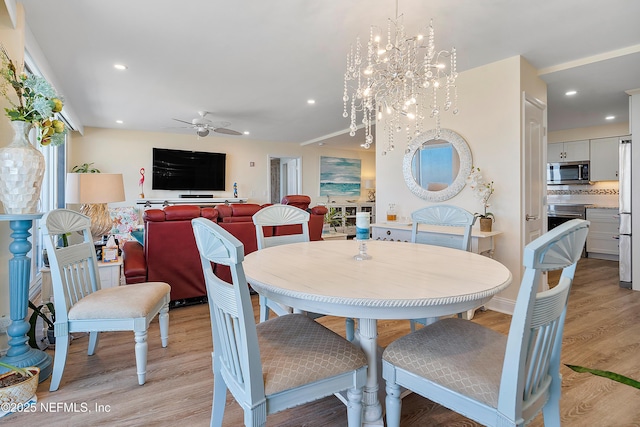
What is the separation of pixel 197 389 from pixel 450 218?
1.91m

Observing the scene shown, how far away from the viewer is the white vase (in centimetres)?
176

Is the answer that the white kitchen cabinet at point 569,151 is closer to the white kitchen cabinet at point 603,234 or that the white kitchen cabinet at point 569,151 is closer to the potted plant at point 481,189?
the white kitchen cabinet at point 603,234

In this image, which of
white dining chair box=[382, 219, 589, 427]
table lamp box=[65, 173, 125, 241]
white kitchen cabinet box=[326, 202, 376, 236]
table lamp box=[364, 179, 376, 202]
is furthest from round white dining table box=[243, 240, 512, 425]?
table lamp box=[364, 179, 376, 202]

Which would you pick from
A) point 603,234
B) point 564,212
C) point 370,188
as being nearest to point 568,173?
point 564,212

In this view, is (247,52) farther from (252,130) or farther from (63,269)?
(252,130)

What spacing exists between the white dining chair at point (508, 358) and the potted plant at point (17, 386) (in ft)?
5.67

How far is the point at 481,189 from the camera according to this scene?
3.21 m

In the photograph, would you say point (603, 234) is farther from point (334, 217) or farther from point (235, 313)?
point (235, 313)

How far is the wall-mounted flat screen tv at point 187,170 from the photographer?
22.5 feet

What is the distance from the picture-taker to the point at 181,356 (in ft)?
7.20

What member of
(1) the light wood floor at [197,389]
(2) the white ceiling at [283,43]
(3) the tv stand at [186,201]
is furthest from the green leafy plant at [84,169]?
(1) the light wood floor at [197,389]

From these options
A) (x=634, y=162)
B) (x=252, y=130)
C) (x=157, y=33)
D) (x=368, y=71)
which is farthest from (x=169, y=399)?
(x=252, y=130)

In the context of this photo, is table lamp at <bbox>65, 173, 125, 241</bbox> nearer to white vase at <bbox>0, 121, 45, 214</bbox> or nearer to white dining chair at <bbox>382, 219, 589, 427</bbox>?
white vase at <bbox>0, 121, 45, 214</bbox>

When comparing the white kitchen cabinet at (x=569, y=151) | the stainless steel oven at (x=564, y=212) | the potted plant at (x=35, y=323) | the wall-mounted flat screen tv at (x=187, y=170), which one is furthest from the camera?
the wall-mounted flat screen tv at (x=187, y=170)
